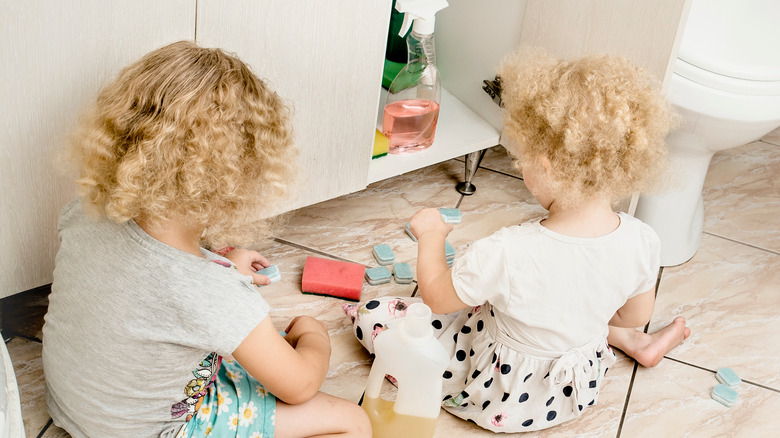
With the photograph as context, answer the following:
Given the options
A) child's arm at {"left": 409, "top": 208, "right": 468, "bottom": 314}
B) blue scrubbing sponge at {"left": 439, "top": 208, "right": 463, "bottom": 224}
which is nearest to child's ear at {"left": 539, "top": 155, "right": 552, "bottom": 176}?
child's arm at {"left": 409, "top": 208, "right": 468, "bottom": 314}

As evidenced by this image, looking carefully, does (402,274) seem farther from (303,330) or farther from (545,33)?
(545,33)

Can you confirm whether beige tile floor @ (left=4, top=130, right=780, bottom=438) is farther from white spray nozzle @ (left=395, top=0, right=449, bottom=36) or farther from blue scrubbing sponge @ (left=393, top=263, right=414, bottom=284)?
white spray nozzle @ (left=395, top=0, right=449, bottom=36)

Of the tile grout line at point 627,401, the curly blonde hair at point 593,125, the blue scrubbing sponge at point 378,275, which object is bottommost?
the tile grout line at point 627,401

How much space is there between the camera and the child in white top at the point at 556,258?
0.91 m

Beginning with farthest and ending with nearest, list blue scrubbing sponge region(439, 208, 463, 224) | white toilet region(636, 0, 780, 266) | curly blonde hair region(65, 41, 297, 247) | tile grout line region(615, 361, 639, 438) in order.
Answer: blue scrubbing sponge region(439, 208, 463, 224)
white toilet region(636, 0, 780, 266)
tile grout line region(615, 361, 639, 438)
curly blonde hair region(65, 41, 297, 247)

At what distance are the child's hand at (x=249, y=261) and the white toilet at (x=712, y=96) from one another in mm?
615

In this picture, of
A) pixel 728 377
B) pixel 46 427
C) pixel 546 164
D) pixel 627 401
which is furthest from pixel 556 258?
pixel 46 427

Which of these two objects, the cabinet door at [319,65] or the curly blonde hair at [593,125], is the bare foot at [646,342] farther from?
the cabinet door at [319,65]

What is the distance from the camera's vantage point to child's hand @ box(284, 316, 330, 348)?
1041 millimetres

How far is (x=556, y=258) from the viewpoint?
95 centimetres

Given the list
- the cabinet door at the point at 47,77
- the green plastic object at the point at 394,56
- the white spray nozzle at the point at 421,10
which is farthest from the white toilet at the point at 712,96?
the cabinet door at the point at 47,77

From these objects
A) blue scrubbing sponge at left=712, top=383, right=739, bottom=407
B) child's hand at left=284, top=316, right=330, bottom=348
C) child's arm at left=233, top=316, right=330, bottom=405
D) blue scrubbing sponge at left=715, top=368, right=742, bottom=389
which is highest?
child's arm at left=233, top=316, right=330, bottom=405

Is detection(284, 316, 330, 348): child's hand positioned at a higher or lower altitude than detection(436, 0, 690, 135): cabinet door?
lower

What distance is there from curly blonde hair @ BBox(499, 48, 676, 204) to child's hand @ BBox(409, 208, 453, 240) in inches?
6.5
